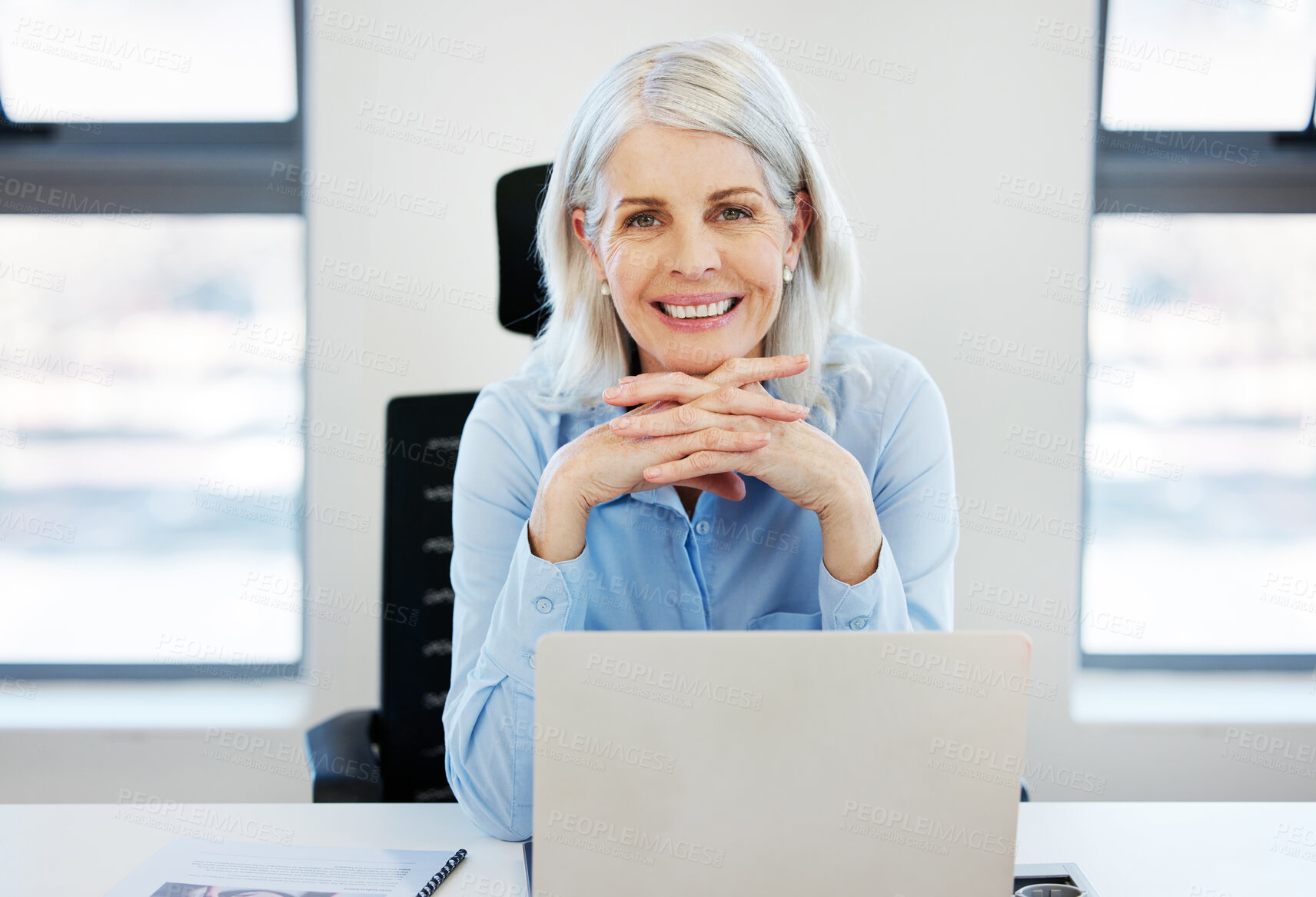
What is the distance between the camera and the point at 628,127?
47.5 inches

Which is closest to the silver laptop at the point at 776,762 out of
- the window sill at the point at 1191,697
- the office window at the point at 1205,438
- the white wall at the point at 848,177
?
the white wall at the point at 848,177

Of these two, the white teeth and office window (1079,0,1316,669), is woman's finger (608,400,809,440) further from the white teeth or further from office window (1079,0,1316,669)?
office window (1079,0,1316,669)

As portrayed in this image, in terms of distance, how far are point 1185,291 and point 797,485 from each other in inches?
70.5

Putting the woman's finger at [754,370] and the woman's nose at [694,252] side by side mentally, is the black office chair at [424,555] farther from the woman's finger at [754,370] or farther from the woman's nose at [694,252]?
the woman's finger at [754,370]

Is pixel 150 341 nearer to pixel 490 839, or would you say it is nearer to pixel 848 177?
pixel 848 177

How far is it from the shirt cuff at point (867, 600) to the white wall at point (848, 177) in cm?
114

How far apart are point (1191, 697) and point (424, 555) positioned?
1.96 metres

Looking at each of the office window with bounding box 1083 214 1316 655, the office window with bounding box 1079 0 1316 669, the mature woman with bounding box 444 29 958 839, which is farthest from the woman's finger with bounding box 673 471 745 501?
the office window with bounding box 1083 214 1316 655

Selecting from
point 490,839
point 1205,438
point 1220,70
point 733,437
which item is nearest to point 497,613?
point 490,839

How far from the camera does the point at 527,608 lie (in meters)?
1.11

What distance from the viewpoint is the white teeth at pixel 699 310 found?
127 cm

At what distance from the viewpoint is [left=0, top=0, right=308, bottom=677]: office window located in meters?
2.31

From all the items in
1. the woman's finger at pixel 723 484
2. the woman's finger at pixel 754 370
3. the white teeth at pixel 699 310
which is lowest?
the woman's finger at pixel 723 484

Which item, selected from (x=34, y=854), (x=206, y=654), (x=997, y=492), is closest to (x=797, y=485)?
(x=34, y=854)
